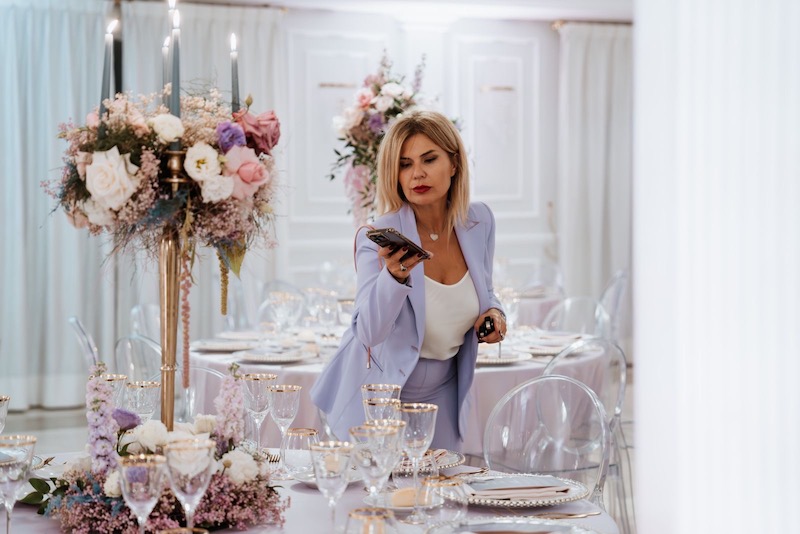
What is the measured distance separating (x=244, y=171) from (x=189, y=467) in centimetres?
67

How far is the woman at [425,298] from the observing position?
9.61 ft

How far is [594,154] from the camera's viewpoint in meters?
9.38

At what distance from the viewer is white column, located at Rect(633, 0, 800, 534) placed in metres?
2.38

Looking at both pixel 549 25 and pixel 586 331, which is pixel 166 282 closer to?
pixel 586 331

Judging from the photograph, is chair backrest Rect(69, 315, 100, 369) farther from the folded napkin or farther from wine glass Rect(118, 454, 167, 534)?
wine glass Rect(118, 454, 167, 534)

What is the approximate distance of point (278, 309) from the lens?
495 cm

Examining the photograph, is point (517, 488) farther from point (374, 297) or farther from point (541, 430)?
point (541, 430)

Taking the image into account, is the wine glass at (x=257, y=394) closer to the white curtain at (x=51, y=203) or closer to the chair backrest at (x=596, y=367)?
the chair backrest at (x=596, y=367)

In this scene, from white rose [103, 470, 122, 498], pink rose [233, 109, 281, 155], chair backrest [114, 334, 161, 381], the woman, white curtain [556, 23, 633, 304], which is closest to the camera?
white rose [103, 470, 122, 498]

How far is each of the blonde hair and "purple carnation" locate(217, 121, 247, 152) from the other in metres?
0.94

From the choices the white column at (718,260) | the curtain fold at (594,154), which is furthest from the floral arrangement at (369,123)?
the curtain fold at (594,154)

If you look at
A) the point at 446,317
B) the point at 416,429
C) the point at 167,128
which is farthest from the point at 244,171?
the point at 446,317

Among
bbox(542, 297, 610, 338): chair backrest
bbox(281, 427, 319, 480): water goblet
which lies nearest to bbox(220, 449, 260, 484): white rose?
bbox(281, 427, 319, 480): water goblet

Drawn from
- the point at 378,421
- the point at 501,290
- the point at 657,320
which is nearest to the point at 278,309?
the point at 501,290
